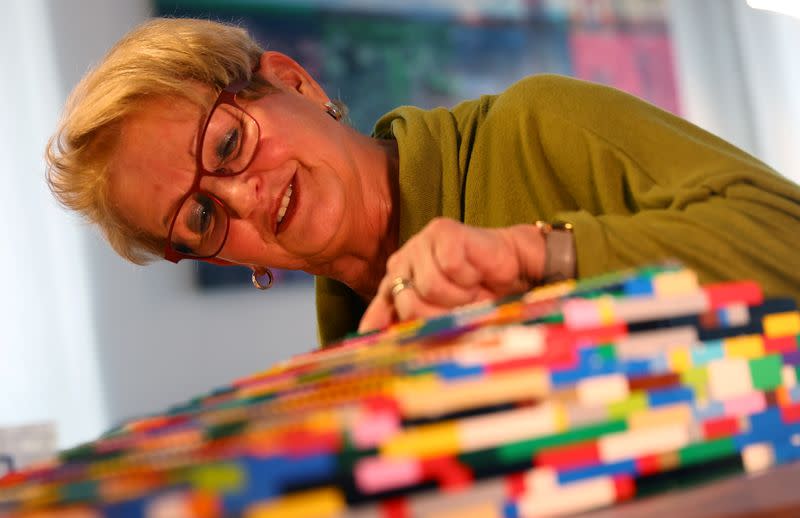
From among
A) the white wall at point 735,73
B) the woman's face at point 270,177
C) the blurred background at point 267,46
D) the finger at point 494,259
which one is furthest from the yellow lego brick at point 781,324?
the white wall at point 735,73

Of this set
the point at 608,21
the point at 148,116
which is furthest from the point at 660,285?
the point at 608,21

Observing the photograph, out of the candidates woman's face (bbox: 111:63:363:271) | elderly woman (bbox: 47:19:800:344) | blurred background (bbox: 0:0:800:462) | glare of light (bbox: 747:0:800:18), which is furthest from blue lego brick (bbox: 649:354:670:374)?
blurred background (bbox: 0:0:800:462)

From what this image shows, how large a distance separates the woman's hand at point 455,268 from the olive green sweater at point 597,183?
5cm

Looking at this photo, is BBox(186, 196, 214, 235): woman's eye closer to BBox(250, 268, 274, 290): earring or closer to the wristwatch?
BBox(250, 268, 274, 290): earring

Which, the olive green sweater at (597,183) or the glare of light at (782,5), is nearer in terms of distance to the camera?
the olive green sweater at (597,183)

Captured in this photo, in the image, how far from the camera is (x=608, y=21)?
4.11 m

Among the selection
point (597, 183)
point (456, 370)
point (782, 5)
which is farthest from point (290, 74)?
point (456, 370)

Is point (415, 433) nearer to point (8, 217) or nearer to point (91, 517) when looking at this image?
point (91, 517)

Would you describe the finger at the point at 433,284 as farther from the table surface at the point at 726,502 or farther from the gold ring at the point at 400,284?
the table surface at the point at 726,502

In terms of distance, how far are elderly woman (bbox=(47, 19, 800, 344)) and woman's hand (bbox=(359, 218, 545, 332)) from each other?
138 mm

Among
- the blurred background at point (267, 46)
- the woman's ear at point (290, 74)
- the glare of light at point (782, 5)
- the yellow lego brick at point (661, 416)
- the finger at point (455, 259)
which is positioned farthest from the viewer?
the blurred background at point (267, 46)

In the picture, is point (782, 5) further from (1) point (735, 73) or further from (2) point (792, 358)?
(1) point (735, 73)

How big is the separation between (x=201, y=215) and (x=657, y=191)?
2.02 ft

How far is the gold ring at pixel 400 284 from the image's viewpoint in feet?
2.31
